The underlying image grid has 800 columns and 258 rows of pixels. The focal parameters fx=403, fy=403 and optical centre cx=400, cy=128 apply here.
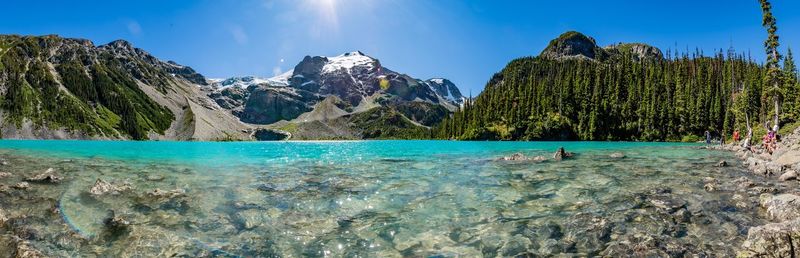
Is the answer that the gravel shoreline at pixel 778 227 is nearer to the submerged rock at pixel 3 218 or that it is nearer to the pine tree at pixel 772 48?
the submerged rock at pixel 3 218

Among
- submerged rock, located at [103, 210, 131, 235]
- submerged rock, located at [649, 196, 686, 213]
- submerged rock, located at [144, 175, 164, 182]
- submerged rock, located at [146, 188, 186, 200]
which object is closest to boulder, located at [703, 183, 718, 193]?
submerged rock, located at [649, 196, 686, 213]

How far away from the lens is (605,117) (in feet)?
547

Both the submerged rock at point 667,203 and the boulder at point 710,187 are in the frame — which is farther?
the boulder at point 710,187

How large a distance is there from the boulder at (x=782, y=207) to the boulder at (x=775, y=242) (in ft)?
14.7

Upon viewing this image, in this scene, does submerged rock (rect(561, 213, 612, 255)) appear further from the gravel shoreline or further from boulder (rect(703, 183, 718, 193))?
boulder (rect(703, 183, 718, 193))

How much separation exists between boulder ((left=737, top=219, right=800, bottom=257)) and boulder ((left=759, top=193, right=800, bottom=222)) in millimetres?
4484

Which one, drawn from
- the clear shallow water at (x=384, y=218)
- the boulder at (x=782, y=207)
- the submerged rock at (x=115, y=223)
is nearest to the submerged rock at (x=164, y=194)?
the clear shallow water at (x=384, y=218)

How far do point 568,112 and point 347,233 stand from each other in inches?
7080

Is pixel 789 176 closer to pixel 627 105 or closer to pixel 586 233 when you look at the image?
pixel 586 233

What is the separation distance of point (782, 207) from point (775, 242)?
639 centimetres

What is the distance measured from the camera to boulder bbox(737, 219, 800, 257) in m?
8.88

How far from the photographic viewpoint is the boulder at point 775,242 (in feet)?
29.1

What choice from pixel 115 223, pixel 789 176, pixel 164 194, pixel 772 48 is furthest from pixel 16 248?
pixel 772 48

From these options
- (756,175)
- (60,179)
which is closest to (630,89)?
(756,175)
